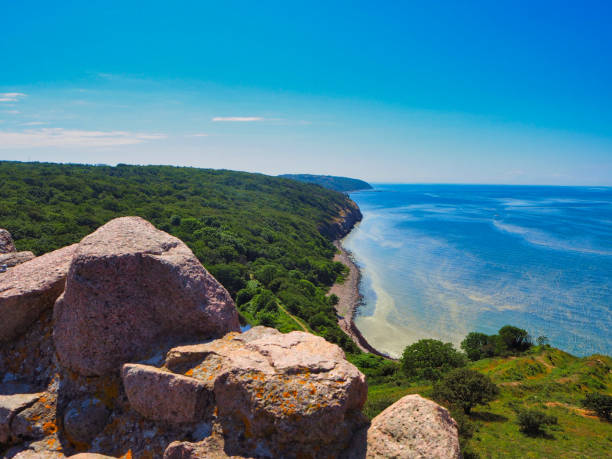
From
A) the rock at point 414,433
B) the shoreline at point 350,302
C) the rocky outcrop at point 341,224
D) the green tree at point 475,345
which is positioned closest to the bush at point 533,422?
the rock at point 414,433

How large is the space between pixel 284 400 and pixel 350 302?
67479mm

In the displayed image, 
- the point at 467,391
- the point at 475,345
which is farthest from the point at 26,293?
the point at 475,345

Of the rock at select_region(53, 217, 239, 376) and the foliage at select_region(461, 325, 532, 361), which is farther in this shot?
the foliage at select_region(461, 325, 532, 361)

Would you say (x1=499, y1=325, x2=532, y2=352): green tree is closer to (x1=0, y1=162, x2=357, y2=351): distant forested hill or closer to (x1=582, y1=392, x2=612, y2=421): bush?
(x1=0, y1=162, x2=357, y2=351): distant forested hill

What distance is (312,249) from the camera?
108 m

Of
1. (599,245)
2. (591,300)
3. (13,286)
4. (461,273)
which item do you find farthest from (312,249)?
(599,245)

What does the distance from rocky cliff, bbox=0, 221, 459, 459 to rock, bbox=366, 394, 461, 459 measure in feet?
0.06

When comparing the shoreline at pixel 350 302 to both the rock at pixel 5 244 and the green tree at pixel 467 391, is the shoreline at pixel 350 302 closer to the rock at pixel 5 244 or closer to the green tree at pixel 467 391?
the green tree at pixel 467 391

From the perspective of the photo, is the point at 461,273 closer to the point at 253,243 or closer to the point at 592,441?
the point at 253,243

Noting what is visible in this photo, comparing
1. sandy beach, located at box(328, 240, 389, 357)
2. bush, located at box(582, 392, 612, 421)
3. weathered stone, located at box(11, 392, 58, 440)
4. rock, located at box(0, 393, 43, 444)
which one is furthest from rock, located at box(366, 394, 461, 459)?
sandy beach, located at box(328, 240, 389, 357)

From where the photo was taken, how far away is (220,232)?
8375 cm

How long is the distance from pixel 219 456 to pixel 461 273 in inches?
3771

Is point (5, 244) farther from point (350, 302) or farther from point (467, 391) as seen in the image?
point (350, 302)

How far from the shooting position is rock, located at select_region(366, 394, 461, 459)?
5527 mm
